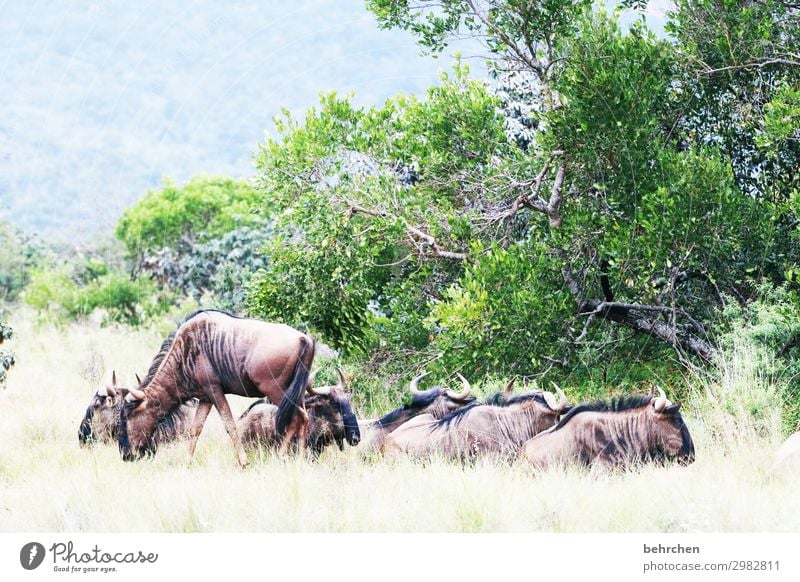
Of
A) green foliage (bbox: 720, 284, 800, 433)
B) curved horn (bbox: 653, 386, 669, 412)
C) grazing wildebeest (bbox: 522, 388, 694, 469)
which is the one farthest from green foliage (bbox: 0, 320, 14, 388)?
green foliage (bbox: 720, 284, 800, 433)

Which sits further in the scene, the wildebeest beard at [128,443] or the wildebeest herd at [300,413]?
the wildebeest beard at [128,443]

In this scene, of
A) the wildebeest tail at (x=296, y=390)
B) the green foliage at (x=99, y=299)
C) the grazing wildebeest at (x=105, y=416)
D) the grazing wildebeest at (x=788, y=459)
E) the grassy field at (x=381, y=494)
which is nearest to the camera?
the grassy field at (x=381, y=494)

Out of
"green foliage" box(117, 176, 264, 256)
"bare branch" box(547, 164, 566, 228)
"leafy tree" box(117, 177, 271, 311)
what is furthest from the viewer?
"green foliage" box(117, 176, 264, 256)

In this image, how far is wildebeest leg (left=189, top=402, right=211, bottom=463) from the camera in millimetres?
8750

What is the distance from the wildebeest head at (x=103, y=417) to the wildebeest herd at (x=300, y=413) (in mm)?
691

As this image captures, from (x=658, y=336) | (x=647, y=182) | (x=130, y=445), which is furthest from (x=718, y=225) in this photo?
(x=130, y=445)

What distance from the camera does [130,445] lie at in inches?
349

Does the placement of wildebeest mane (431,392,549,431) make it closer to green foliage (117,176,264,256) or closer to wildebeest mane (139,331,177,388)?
wildebeest mane (139,331,177,388)

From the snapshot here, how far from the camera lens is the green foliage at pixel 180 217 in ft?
80.6

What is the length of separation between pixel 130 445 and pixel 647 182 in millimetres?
5531

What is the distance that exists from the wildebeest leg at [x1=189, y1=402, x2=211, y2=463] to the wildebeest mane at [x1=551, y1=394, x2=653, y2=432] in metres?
2.94

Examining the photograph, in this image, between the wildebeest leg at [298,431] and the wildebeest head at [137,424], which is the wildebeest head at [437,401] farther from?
the wildebeest head at [137,424]

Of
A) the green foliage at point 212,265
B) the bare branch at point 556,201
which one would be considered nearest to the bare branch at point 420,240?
the bare branch at point 556,201

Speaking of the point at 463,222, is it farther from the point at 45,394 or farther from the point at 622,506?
the point at 45,394
